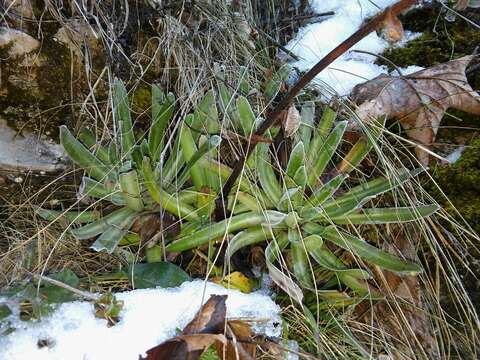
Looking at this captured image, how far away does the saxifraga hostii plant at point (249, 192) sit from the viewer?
137 centimetres

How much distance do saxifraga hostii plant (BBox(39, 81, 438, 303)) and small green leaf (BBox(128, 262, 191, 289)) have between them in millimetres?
67

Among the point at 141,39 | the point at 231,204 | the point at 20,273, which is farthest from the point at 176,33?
the point at 20,273

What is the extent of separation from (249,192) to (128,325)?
1.63ft

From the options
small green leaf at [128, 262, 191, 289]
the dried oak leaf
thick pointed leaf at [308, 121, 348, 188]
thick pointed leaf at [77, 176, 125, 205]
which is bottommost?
small green leaf at [128, 262, 191, 289]

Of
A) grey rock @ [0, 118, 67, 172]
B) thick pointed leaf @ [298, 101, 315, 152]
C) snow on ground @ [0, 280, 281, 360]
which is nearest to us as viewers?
snow on ground @ [0, 280, 281, 360]

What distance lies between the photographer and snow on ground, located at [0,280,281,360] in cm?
112

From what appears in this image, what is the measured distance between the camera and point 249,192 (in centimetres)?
145

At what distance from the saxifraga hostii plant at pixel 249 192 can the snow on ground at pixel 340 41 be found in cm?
28

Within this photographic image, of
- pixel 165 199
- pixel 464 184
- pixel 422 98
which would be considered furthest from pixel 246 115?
pixel 464 184

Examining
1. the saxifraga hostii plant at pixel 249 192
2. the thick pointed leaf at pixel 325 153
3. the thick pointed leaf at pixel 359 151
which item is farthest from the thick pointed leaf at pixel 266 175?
the thick pointed leaf at pixel 359 151

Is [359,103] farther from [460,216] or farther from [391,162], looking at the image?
[460,216]

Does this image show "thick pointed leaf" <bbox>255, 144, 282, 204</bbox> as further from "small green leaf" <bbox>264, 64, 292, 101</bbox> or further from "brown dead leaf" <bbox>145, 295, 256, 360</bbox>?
"brown dead leaf" <bbox>145, 295, 256, 360</bbox>

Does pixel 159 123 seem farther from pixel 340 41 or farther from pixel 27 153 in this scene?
pixel 340 41

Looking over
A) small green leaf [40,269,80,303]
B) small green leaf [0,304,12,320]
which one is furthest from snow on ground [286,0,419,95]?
small green leaf [0,304,12,320]
